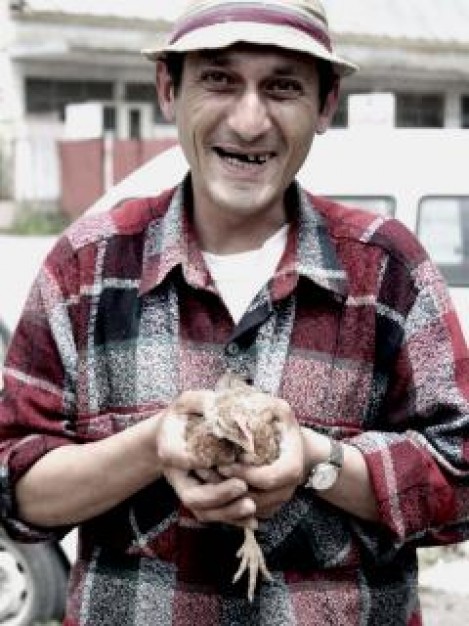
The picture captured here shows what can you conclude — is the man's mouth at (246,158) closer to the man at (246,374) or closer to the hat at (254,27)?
the man at (246,374)

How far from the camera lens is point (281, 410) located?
1.71 metres

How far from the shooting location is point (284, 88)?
189cm

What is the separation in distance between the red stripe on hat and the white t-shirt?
310mm

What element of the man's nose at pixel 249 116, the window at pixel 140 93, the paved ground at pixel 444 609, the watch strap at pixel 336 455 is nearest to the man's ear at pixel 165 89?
the man's nose at pixel 249 116

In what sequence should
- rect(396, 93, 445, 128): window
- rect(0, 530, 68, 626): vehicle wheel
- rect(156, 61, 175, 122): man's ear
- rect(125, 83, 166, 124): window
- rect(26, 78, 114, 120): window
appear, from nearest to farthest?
rect(156, 61, 175, 122): man's ear
rect(0, 530, 68, 626): vehicle wheel
rect(26, 78, 114, 120): window
rect(125, 83, 166, 124): window
rect(396, 93, 445, 128): window

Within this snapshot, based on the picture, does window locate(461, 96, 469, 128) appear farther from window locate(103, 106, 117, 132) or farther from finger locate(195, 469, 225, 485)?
finger locate(195, 469, 225, 485)

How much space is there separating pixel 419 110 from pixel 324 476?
2199 centimetres

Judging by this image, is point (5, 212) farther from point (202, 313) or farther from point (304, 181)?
point (202, 313)

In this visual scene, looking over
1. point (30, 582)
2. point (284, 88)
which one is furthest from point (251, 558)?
point (30, 582)

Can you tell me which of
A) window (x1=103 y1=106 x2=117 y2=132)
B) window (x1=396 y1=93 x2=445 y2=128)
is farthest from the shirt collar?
window (x1=396 y1=93 x2=445 y2=128)

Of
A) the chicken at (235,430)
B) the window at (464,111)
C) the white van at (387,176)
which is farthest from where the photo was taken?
the window at (464,111)

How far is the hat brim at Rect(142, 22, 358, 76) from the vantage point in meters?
1.83

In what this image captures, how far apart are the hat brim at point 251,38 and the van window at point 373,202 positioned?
3.27 m

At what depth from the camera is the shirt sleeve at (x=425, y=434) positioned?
186 centimetres
